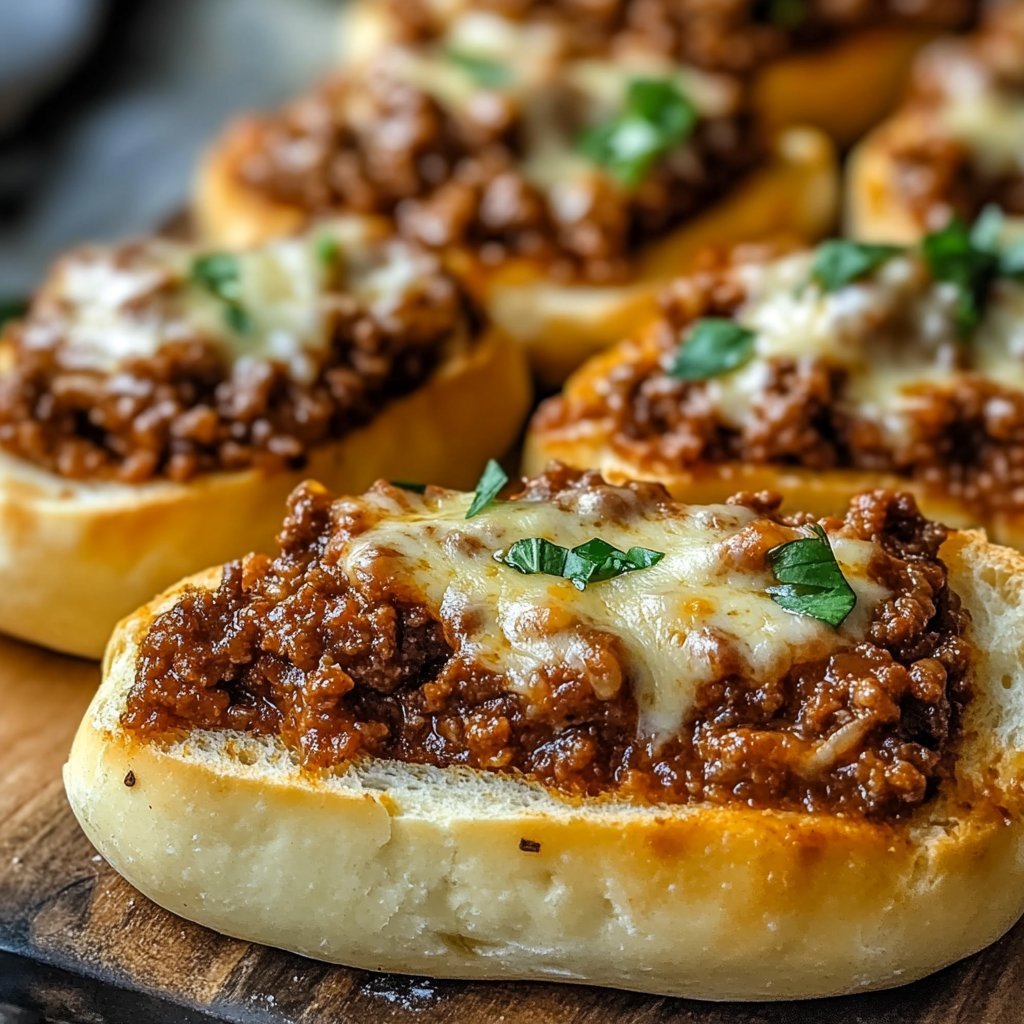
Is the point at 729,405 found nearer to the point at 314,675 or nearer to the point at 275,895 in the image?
the point at 314,675

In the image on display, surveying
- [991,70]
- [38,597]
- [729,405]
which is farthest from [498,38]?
[38,597]

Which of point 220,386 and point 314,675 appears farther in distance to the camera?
point 220,386

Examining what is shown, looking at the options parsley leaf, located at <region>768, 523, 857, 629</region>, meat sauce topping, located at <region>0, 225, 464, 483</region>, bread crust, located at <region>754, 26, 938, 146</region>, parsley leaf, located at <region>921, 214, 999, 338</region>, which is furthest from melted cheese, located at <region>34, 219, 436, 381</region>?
bread crust, located at <region>754, 26, 938, 146</region>

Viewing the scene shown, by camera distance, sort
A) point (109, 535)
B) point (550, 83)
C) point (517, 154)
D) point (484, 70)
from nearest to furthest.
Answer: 1. point (109, 535)
2. point (517, 154)
3. point (550, 83)
4. point (484, 70)

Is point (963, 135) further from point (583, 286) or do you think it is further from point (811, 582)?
point (811, 582)

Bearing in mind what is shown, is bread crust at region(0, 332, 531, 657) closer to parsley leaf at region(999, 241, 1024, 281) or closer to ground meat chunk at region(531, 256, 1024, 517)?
ground meat chunk at region(531, 256, 1024, 517)

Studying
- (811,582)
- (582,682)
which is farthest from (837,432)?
(582,682)
